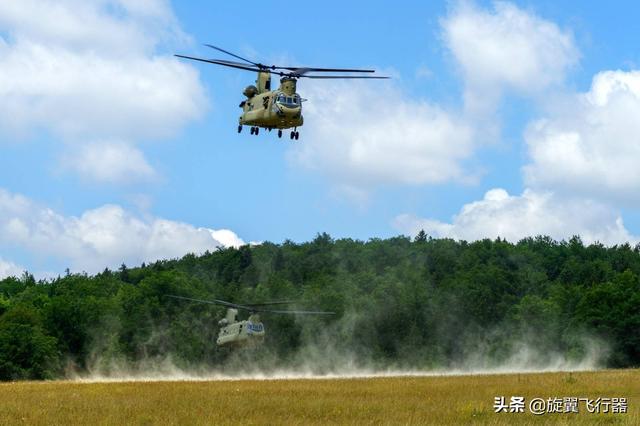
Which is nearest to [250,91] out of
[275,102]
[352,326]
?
[275,102]

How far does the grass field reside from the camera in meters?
30.4

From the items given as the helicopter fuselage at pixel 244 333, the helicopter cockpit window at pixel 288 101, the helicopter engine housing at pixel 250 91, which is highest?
the helicopter engine housing at pixel 250 91

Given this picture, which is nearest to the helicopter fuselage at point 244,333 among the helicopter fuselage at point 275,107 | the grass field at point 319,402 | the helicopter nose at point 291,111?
the grass field at point 319,402

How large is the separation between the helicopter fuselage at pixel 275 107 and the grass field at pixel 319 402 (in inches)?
530

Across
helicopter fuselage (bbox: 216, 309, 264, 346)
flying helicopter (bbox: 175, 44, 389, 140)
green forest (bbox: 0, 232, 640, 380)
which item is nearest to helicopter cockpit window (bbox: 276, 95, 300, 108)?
flying helicopter (bbox: 175, 44, 389, 140)

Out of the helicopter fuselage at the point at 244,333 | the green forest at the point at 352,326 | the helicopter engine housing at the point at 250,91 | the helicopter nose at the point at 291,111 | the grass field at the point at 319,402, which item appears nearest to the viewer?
the grass field at the point at 319,402

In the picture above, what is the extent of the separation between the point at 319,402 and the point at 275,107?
17.8 m

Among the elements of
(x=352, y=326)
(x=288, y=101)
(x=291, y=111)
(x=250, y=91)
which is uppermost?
(x=250, y=91)

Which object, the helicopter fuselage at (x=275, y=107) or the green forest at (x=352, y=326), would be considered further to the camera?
the green forest at (x=352, y=326)

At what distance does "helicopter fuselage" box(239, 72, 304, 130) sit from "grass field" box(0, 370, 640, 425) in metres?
13.5

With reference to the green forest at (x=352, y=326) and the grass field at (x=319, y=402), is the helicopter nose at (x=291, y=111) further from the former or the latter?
the green forest at (x=352, y=326)

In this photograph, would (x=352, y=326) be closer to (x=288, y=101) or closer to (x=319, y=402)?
(x=288, y=101)

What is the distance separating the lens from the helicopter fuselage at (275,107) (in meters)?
49.0

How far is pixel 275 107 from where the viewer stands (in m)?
49.0
